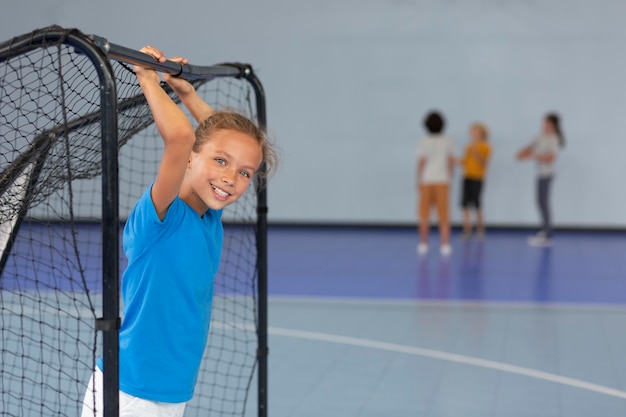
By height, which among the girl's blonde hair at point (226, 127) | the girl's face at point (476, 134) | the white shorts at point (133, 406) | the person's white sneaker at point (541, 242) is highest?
the girl's blonde hair at point (226, 127)

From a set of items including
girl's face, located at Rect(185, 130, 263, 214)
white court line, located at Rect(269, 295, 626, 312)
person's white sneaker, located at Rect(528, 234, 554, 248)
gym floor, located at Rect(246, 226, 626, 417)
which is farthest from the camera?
person's white sneaker, located at Rect(528, 234, 554, 248)

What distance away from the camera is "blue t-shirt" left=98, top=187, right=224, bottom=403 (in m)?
2.92

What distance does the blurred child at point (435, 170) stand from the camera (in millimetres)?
12242

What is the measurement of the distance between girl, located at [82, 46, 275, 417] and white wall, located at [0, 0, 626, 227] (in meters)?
11.9

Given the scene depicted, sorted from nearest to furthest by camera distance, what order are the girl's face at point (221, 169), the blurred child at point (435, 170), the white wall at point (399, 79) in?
the girl's face at point (221, 169), the blurred child at point (435, 170), the white wall at point (399, 79)

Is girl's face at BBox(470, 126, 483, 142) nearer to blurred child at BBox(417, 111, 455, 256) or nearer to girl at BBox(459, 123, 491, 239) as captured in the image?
girl at BBox(459, 123, 491, 239)

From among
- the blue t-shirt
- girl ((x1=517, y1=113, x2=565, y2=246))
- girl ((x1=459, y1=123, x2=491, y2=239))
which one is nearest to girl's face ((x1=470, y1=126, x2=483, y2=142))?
girl ((x1=459, y1=123, x2=491, y2=239))

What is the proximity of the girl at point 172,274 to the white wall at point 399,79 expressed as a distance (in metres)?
11.9

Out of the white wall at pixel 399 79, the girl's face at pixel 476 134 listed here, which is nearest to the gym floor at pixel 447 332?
the girl's face at pixel 476 134

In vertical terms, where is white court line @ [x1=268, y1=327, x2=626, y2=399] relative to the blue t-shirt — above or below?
below

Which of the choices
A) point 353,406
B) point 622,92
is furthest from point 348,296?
point 622,92

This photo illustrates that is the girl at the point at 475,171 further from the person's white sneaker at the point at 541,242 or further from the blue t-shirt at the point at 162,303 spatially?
the blue t-shirt at the point at 162,303

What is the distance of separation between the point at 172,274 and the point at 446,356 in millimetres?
4392

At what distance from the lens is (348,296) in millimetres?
9438
